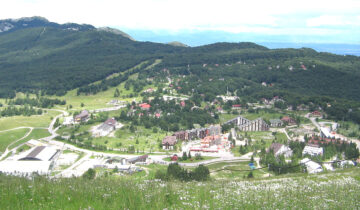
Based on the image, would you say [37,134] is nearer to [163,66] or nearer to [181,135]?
[181,135]

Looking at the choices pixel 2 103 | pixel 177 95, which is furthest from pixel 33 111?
pixel 177 95

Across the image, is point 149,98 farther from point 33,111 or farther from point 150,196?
point 150,196

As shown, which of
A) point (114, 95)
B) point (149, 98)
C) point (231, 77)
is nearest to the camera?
point (149, 98)

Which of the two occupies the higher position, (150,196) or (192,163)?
(150,196)

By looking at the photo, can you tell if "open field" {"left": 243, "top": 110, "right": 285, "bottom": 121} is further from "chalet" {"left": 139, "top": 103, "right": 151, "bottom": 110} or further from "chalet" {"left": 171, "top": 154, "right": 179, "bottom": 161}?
"chalet" {"left": 171, "top": 154, "right": 179, "bottom": 161}

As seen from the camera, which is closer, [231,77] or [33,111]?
[33,111]

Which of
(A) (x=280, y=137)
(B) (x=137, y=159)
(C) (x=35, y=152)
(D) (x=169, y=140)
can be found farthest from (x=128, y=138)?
(A) (x=280, y=137)

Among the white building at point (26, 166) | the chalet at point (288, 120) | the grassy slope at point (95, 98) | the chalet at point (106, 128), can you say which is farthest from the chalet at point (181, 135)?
the grassy slope at point (95, 98)
